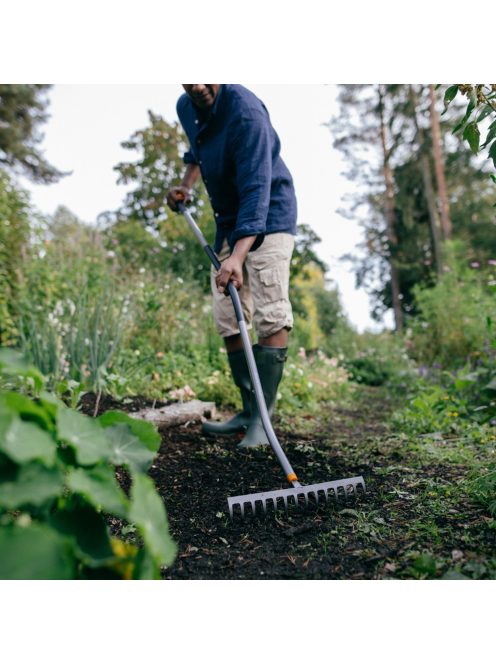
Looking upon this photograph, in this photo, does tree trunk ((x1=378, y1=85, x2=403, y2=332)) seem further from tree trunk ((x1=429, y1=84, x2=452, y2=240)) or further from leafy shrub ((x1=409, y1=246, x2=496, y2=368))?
leafy shrub ((x1=409, y1=246, x2=496, y2=368))

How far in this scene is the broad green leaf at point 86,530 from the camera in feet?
2.38

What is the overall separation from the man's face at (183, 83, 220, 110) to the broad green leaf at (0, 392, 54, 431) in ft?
6.07

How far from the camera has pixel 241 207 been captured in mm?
2154

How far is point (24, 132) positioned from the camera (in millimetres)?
7859

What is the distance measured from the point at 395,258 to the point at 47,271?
816 centimetres

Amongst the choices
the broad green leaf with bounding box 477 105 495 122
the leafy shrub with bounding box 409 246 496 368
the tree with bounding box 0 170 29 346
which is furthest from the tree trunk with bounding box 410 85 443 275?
the broad green leaf with bounding box 477 105 495 122

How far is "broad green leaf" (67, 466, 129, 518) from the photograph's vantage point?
65 centimetres

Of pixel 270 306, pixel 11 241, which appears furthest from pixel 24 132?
pixel 270 306

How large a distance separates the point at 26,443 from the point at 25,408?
0.08 metres

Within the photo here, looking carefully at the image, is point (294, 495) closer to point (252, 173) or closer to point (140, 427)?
point (140, 427)

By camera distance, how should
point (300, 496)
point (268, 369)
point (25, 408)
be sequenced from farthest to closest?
point (268, 369) < point (300, 496) < point (25, 408)
